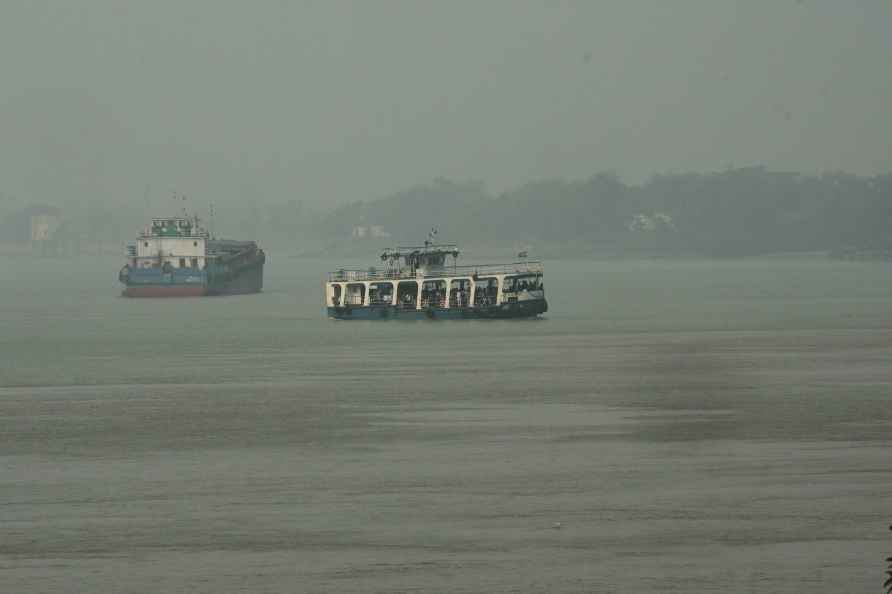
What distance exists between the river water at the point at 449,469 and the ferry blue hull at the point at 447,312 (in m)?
23.1

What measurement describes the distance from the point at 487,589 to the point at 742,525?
7.51 metres

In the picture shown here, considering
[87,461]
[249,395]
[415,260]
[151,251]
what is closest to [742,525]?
[87,461]

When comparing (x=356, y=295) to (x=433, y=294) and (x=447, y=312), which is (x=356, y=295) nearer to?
(x=433, y=294)

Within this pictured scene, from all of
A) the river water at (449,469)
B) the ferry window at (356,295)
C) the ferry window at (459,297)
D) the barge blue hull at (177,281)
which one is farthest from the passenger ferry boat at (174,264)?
the river water at (449,469)

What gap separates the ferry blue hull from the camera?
116 meters

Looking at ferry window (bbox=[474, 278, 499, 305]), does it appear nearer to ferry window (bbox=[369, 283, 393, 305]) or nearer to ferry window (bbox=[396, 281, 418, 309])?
ferry window (bbox=[396, 281, 418, 309])

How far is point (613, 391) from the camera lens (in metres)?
66.7

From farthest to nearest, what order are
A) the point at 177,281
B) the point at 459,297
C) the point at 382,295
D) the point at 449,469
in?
1. the point at 177,281
2. the point at 382,295
3. the point at 459,297
4. the point at 449,469

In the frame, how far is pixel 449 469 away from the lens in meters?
44.7

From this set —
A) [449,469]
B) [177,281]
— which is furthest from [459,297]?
[449,469]

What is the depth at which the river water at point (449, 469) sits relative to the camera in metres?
33.1

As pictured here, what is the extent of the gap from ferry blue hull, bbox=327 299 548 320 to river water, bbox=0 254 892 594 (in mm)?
23085

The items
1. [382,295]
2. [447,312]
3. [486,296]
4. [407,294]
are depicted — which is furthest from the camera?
[382,295]

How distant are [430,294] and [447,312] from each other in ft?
14.3
